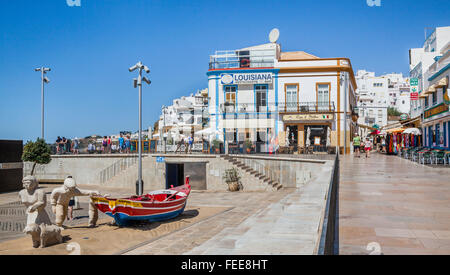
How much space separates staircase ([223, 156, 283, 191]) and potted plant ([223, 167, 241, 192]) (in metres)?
0.56

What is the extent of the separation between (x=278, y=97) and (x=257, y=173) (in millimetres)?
10618

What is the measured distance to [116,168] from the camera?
2947 cm

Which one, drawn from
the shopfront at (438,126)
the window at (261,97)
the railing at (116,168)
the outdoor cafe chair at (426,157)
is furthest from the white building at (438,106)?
the railing at (116,168)

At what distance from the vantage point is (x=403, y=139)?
4025 cm

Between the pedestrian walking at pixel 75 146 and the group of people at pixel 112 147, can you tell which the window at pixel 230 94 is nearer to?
the group of people at pixel 112 147

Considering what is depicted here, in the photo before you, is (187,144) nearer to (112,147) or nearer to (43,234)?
(112,147)

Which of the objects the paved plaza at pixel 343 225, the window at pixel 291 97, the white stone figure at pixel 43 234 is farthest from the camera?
the window at pixel 291 97

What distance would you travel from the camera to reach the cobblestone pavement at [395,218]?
→ 5004mm

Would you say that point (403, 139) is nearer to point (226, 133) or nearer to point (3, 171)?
point (226, 133)

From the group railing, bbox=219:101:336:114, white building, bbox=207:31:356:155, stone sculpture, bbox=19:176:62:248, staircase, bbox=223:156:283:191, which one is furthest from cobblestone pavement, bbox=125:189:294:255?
railing, bbox=219:101:336:114

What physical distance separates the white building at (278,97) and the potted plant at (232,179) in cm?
654

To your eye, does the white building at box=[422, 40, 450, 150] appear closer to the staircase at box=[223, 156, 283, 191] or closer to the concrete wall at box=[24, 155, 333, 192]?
the concrete wall at box=[24, 155, 333, 192]

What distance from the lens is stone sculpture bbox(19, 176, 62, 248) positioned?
909 cm
